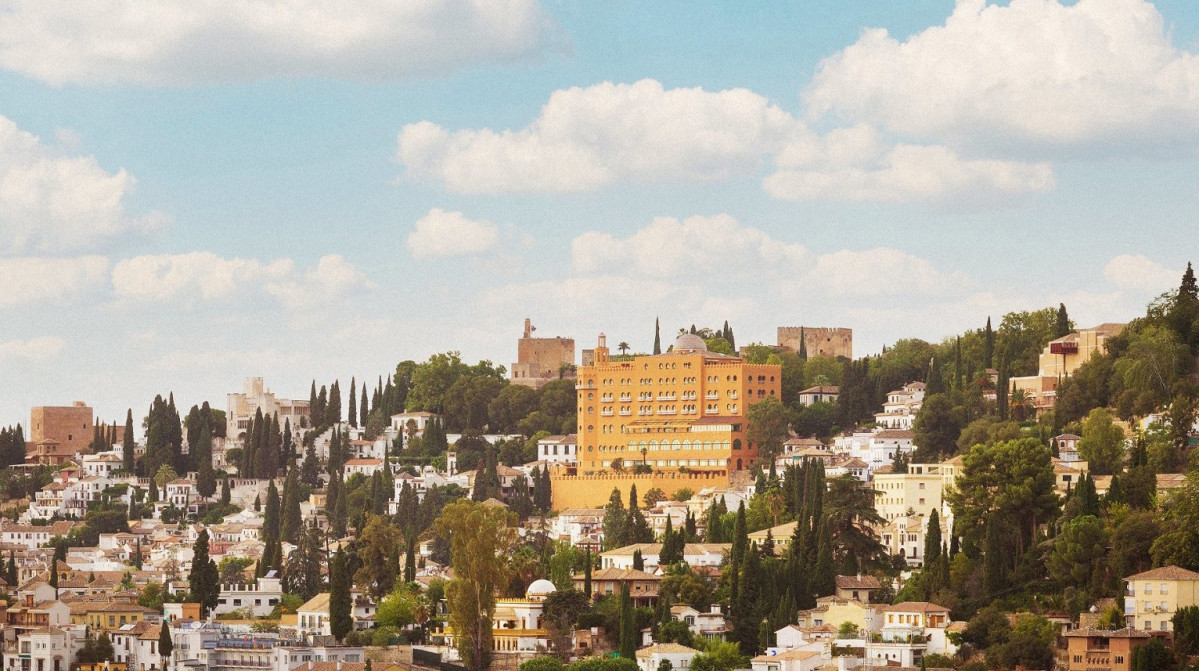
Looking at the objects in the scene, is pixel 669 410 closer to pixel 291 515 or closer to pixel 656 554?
pixel 291 515

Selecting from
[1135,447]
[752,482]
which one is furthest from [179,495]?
[1135,447]

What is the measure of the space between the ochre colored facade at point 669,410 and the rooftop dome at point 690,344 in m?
0.30

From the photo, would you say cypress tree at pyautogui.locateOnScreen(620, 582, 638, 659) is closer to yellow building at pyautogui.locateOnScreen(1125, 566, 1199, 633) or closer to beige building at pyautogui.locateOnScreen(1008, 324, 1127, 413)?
yellow building at pyautogui.locateOnScreen(1125, 566, 1199, 633)

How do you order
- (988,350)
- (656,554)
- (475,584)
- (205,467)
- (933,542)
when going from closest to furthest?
(933,542) → (475,584) → (656,554) → (988,350) → (205,467)

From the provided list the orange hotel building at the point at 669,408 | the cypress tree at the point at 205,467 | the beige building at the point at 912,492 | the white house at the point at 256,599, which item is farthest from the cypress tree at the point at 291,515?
the beige building at the point at 912,492

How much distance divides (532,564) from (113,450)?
4653 cm

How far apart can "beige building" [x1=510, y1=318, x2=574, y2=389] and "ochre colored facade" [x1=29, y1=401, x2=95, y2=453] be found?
22.9 m

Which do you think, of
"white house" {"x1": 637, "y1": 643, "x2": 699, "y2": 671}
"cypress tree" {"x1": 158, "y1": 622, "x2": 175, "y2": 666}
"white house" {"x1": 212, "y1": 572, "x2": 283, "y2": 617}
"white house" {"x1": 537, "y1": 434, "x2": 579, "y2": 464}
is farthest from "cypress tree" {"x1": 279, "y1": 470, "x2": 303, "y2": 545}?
"white house" {"x1": 637, "y1": 643, "x2": 699, "y2": 671}

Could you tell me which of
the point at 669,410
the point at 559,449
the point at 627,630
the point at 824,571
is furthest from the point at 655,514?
the point at 627,630

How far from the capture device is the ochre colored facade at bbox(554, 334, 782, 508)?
3765 inches

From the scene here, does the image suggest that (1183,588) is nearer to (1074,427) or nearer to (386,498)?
(1074,427)

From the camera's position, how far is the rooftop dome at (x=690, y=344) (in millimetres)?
100750

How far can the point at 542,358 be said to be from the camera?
11719 cm

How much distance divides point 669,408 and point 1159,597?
141 ft
